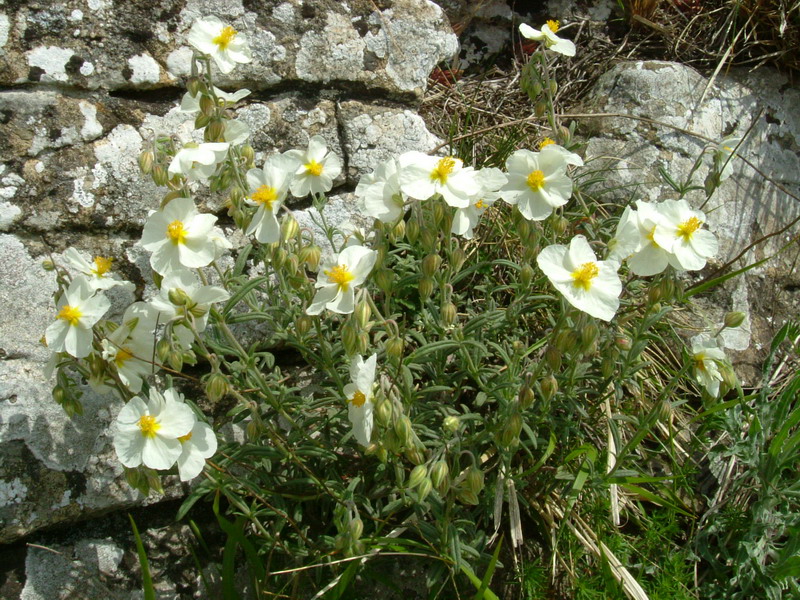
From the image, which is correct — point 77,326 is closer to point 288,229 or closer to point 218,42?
point 288,229

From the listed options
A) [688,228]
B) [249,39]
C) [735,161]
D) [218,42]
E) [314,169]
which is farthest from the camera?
[735,161]

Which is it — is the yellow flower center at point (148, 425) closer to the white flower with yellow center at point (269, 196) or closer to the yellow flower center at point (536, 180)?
the white flower with yellow center at point (269, 196)

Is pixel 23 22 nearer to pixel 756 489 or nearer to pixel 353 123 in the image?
pixel 353 123

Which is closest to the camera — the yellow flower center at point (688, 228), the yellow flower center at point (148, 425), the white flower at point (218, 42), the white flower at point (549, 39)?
the yellow flower center at point (148, 425)

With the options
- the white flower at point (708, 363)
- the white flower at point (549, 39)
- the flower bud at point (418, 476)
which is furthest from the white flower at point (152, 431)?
the white flower at point (549, 39)

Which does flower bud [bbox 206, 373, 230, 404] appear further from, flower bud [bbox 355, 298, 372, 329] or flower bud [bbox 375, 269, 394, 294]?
flower bud [bbox 375, 269, 394, 294]

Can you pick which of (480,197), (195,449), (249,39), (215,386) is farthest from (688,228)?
(249,39)
